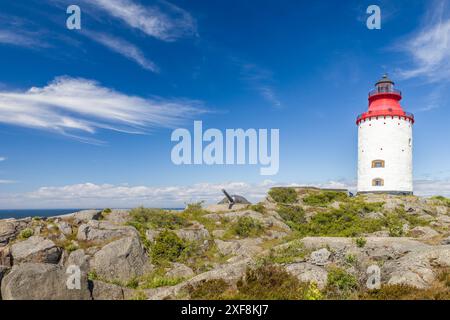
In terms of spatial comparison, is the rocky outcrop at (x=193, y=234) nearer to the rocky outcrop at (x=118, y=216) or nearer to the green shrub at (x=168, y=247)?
the green shrub at (x=168, y=247)

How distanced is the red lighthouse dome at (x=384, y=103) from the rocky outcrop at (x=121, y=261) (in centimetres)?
3878

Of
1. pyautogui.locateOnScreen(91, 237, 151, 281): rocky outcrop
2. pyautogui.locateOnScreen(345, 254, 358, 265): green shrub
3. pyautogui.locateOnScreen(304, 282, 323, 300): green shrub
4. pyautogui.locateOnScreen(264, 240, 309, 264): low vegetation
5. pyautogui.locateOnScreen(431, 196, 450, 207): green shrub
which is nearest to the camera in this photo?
pyautogui.locateOnScreen(304, 282, 323, 300): green shrub

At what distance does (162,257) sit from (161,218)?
6.76 meters

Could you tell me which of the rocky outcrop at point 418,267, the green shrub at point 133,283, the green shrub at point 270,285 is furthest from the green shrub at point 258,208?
the green shrub at point 270,285

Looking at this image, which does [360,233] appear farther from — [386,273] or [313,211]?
[386,273]

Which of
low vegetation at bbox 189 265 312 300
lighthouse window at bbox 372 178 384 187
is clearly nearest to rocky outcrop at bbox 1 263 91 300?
low vegetation at bbox 189 265 312 300

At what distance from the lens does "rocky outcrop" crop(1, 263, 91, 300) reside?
387 inches

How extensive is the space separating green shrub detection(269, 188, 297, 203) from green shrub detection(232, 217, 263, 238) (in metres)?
14.8

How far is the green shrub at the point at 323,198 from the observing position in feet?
126

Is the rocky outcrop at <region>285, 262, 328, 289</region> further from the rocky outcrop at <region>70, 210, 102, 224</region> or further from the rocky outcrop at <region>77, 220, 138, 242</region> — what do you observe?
the rocky outcrop at <region>70, 210, 102, 224</region>

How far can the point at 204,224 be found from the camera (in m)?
27.5

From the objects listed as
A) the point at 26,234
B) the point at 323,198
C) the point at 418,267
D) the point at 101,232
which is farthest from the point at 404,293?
the point at 323,198
